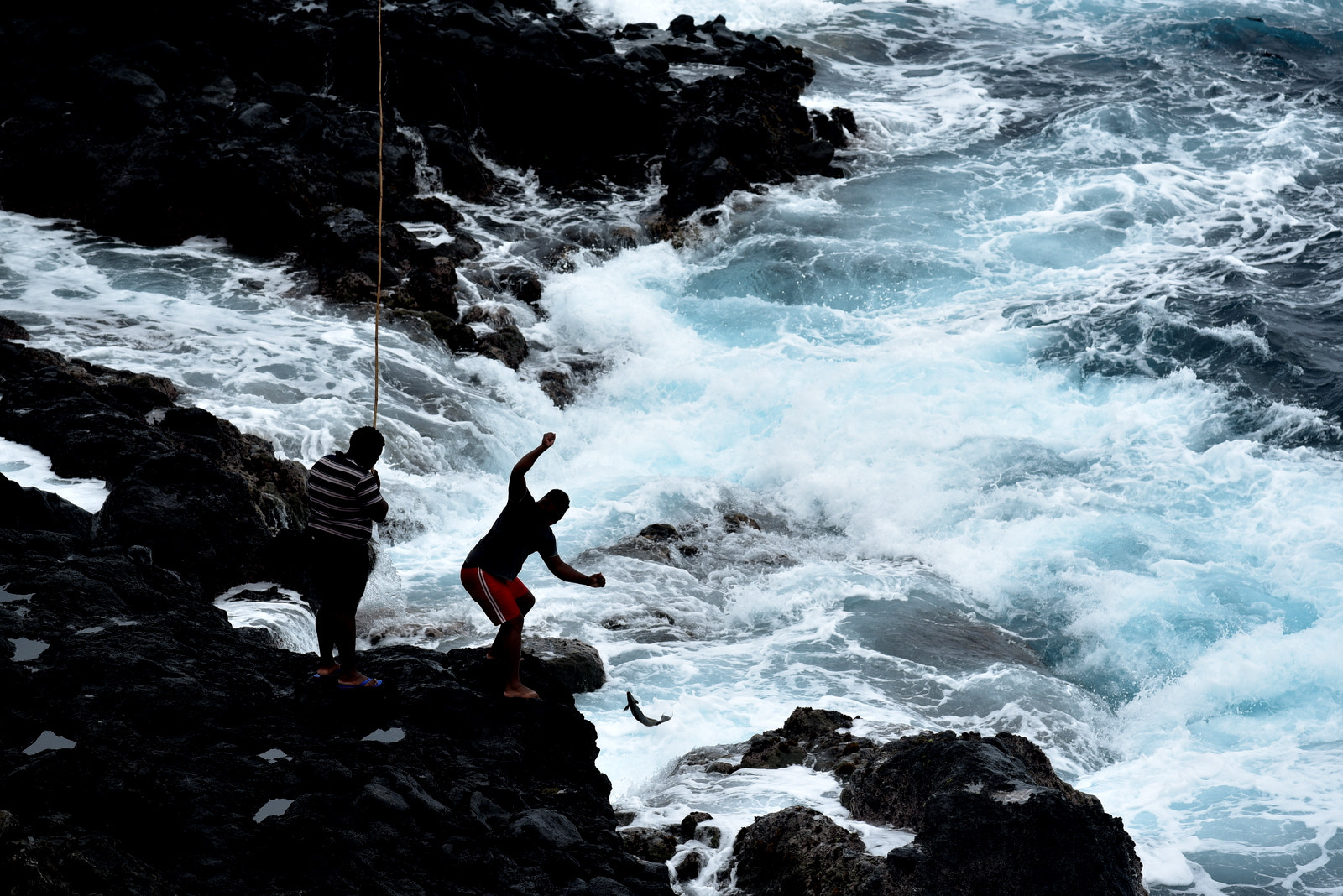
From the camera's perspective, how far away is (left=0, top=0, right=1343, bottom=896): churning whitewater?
8227 mm

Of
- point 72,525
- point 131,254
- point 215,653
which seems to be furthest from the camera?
point 131,254

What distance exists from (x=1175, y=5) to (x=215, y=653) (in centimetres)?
3574

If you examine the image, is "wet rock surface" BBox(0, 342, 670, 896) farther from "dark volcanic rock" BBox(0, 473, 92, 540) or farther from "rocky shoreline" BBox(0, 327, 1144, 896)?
"dark volcanic rock" BBox(0, 473, 92, 540)

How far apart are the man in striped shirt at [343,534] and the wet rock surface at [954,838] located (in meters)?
2.14

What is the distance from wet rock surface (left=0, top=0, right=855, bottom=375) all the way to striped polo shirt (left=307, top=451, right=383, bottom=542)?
9267mm

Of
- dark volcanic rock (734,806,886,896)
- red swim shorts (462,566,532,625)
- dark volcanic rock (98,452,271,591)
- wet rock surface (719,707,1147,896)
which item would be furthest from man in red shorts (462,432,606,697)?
dark volcanic rock (98,452,271,591)

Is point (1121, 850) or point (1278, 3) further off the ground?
point (1278, 3)

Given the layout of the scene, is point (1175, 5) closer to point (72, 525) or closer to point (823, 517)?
point (823, 517)

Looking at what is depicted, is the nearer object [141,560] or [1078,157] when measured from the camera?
[141,560]

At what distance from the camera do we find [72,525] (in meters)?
7.01

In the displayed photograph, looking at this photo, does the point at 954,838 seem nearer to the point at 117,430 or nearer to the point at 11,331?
the point at 117,430

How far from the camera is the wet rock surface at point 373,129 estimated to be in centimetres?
1590

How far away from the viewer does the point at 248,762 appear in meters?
4.25

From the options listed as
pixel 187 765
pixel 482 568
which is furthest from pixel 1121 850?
pixel 187 765
